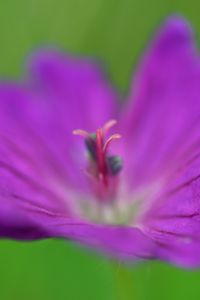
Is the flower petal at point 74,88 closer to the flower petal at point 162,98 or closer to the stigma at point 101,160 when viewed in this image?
the flower petal at point 162,98

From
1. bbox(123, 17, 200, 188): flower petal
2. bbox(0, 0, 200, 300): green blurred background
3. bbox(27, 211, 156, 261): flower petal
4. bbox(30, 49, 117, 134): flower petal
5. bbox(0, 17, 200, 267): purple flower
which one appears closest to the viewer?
bbox(27, 211, 156, 261): flower petal

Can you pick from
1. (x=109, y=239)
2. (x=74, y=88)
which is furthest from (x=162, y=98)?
(x=109, y=239)

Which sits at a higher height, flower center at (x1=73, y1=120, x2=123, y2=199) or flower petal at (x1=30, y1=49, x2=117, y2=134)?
flower petal at (x1=30, y1=49, x2=117, y2=134)

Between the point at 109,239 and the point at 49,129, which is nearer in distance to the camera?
the point at 109,239

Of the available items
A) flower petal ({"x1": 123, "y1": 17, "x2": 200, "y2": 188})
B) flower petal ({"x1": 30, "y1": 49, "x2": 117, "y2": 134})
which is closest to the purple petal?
flower petal ({"x1": 30, "y1": 49, "x2": 117, "y2": 134})

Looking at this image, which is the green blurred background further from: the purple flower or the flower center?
the flower center

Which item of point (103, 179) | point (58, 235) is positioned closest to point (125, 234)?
point (58, 235)

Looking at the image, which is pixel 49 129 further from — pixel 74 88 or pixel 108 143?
pixel 108 143

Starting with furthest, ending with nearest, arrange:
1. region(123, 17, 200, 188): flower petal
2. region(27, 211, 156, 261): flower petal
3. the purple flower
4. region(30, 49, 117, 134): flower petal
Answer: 1. region(30, 49, 117, 134): flower petal
2. region(123, 17, 200, 188): flower petal
3. the purple flower
4. region(27, 211, 156, 261): flower petal

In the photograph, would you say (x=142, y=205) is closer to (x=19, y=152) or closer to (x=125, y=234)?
(x=19, y=152)
